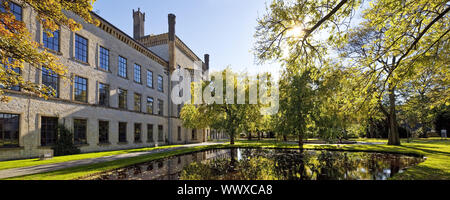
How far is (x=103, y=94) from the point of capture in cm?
2252

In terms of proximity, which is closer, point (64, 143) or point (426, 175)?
point (426, 175)

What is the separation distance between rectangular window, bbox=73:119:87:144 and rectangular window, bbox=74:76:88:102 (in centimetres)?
205

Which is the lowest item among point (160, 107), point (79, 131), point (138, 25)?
point (79, 131)

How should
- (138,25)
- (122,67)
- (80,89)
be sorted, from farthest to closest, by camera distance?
(138,25), (122,67), (80,89)

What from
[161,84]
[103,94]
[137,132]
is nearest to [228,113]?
[137,132]

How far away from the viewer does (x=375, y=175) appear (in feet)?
28.5

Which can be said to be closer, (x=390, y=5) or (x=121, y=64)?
(x=390, y=5)

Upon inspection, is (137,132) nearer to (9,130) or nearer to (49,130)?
(49,130)

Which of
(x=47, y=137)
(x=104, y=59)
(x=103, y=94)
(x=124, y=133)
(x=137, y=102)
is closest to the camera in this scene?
(x=47, y=137)

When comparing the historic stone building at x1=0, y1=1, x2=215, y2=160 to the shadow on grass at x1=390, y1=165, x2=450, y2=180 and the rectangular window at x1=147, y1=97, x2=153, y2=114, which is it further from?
the shadow on grass at x1=390, y1=165, x2=450, y2=180

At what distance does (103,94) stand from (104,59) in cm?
377

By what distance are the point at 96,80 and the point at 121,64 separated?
178 inches
